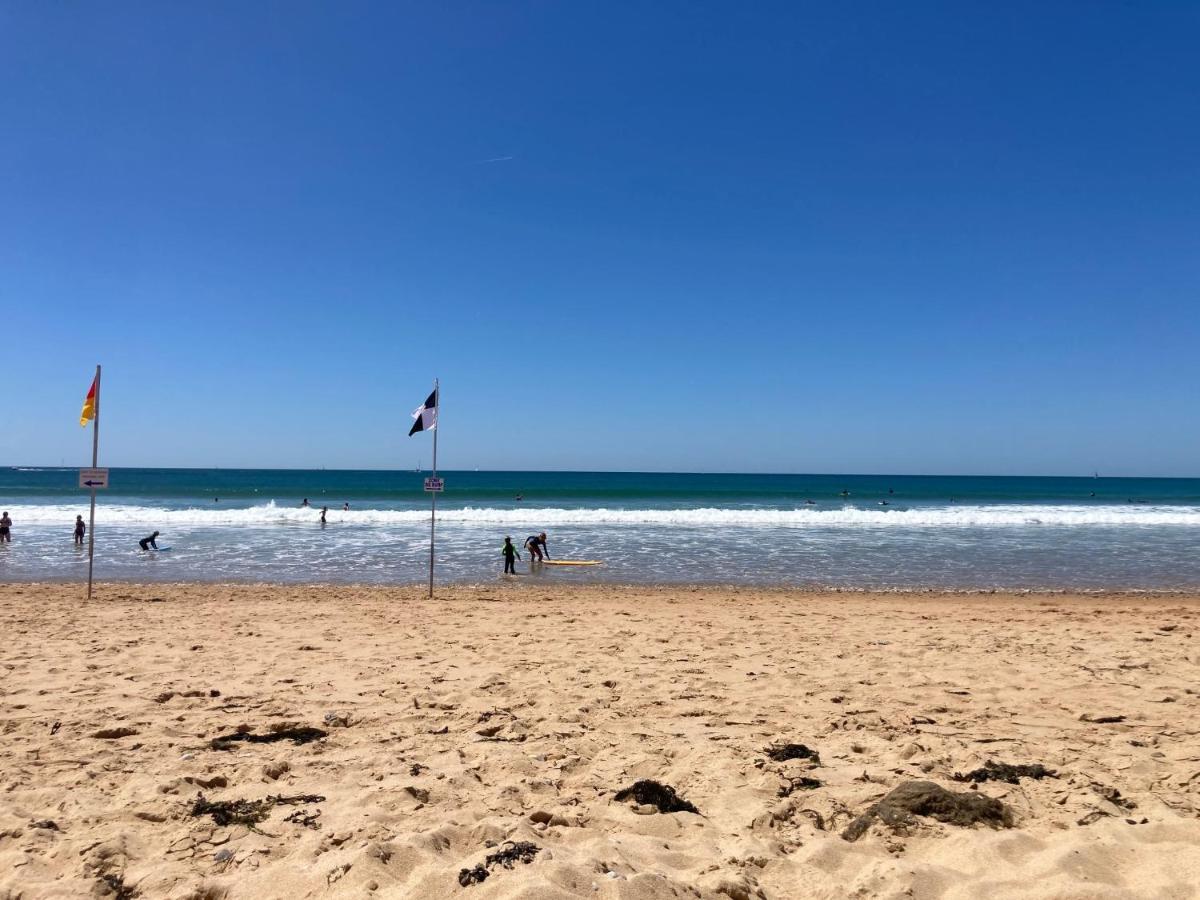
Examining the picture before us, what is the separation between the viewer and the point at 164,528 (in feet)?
105

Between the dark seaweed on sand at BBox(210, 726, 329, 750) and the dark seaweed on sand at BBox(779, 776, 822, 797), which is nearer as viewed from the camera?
the dark seaweed on sand at BBox(779, 776, 822, 797)

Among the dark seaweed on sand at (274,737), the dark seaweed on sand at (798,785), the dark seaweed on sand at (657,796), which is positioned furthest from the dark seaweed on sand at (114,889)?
the dark seaweed on sand at (798,785)

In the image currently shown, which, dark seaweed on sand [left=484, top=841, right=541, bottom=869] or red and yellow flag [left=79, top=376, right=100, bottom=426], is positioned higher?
red and yellow flag [left=79, top=376, right=100, bottom=426]

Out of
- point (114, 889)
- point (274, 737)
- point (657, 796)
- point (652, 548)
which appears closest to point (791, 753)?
point (657, 796)

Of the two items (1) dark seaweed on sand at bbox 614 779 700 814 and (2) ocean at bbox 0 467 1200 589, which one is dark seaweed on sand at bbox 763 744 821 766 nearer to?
(1) dark seaweed on sand at bbox 614 779 700 814

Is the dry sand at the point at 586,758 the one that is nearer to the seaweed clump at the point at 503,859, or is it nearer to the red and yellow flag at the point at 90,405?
the seaweed clump at the point at 503,859

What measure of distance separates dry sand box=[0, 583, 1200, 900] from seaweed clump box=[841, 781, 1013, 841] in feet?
0.29

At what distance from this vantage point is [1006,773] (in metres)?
4.85

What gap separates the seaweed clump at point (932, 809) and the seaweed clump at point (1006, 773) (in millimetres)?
409

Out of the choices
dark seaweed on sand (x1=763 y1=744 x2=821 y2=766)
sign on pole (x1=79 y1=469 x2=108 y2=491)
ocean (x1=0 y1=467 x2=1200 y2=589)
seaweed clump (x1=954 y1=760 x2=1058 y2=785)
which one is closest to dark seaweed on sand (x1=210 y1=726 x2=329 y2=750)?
dark seaweed on sand (x1=763 y1=744 x2=821 y2=766)

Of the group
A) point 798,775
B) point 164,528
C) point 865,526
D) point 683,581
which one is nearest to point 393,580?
point 683,581

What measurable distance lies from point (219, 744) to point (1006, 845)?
5.33 meters

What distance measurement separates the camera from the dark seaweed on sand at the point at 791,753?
17.1ft

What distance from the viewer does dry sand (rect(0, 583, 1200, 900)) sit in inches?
140
